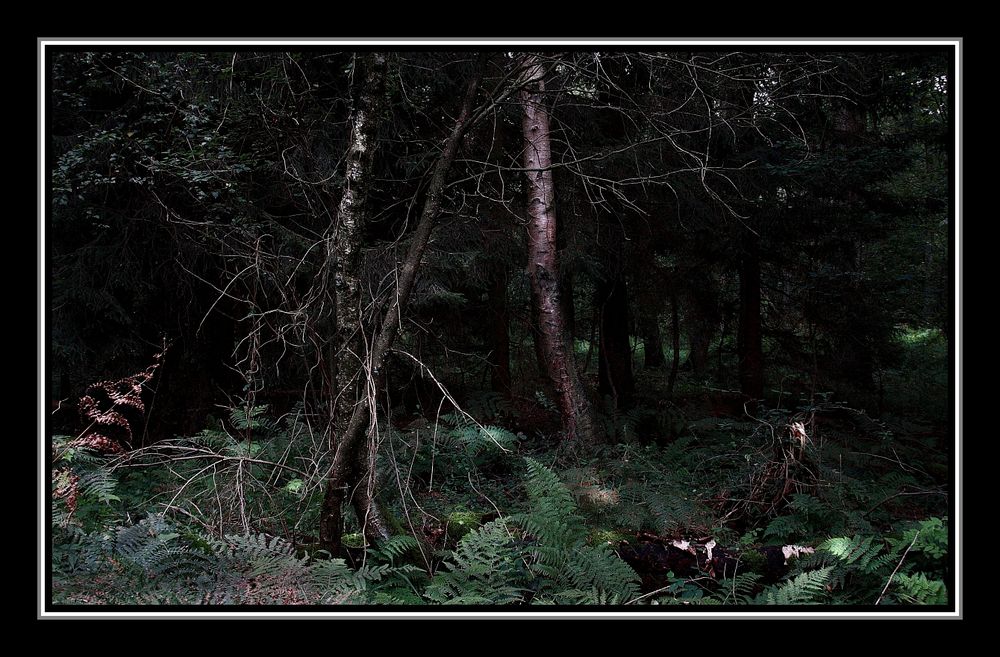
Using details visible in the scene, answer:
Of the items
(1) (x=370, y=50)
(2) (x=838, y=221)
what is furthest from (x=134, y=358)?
(2) (x=838, y=221)

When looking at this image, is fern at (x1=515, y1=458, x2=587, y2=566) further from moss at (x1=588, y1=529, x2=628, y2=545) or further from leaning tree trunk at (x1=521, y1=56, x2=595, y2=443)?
leaning tree trunk at (x1=521, y1=56, x2=595, y2=443)

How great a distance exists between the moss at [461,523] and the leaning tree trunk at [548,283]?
2229mm

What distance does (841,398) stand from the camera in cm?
1009

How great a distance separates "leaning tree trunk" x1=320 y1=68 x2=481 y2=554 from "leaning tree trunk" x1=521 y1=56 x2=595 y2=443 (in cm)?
318

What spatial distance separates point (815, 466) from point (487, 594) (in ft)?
11.1

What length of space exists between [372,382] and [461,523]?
1997 mm

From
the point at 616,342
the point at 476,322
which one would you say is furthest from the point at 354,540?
the point at 616,342

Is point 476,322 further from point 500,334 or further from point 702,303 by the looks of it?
point 702,303

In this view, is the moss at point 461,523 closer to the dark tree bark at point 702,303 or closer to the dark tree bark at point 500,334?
the dark tree bark at point 500,334

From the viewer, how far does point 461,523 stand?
4.81 m

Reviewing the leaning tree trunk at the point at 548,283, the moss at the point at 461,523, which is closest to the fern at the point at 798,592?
the moss at the point at 461,523

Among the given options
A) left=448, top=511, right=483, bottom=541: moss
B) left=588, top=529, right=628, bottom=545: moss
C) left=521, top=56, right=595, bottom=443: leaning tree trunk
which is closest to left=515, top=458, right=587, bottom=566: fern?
left=588, top=529, right=628, bottom=545: moss

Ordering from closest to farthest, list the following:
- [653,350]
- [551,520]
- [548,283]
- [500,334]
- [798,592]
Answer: [798,592], [551,520], [548,283], [500,334], [653,350]

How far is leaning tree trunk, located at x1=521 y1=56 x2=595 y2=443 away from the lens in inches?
266
